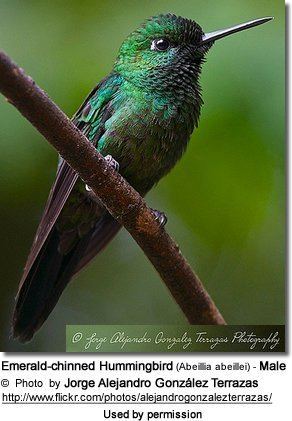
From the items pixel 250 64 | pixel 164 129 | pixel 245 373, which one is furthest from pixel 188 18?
pixel 245 373

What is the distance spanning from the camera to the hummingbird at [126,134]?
3.52 m

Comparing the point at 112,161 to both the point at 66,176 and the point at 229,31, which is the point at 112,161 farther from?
the point at 229,31

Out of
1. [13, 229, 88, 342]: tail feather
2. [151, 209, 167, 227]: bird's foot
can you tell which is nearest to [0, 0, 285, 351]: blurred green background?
[13, 229, 88, 342]: tail feather

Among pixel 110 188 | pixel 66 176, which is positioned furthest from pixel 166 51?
pixel 110 188

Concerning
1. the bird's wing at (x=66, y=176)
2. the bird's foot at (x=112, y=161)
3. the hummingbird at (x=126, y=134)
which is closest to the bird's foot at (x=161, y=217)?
the hummingbird at (x=126, y=134)

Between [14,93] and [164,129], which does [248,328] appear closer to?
[164,129]

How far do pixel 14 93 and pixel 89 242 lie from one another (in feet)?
5.46

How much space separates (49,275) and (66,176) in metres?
0.62

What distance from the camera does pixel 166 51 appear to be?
3.72 metres

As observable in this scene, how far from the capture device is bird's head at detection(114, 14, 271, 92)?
3637mm

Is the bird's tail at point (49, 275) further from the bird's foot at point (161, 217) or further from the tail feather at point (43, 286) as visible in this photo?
the bird's foot at point (161, 217)

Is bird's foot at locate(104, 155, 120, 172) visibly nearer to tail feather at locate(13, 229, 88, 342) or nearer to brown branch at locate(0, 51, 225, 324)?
brown branch at locate(0, 51, 225, 324)

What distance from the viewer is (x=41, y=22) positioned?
12.4 ft

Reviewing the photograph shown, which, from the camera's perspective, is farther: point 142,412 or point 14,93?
point 142,412
